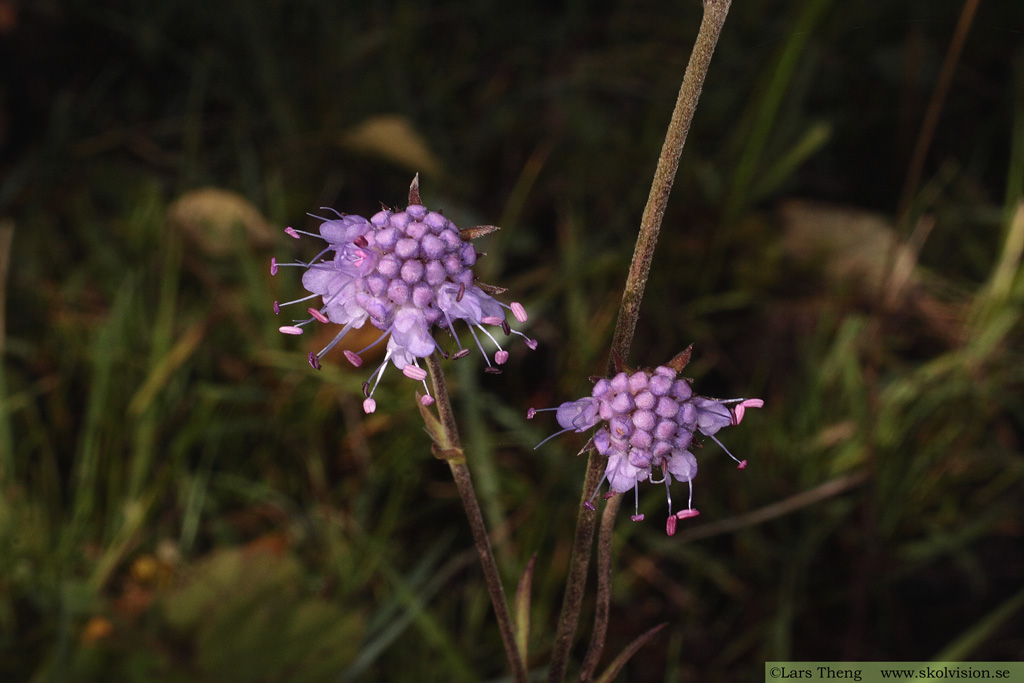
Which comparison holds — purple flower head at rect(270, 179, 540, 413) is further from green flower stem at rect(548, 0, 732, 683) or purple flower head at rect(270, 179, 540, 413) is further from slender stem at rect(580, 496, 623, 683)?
slender stem at rect(580, 496, 623, 683)

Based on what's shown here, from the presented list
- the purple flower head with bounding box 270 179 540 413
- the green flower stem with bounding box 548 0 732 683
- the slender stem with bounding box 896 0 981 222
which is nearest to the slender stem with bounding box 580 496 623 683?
the green flower stem with bounding box 548 0 732 683

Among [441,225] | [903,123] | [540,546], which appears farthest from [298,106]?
[441,225]

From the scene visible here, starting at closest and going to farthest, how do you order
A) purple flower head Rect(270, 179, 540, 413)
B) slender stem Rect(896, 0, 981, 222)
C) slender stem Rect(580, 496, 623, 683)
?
purple flower head Rect(270, 179, 540, 413)
slender stem Rect(580, 496, 623, 683)
slender stem Rect(896, 0, 981, 222)

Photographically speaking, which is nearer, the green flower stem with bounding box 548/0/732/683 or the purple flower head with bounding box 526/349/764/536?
the green flower stem with bounding box 548/0/732/683

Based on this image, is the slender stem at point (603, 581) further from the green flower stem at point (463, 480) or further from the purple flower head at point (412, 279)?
the purple flower head at point (412, 279)

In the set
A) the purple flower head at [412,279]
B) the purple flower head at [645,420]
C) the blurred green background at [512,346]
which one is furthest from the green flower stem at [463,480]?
the blurred green background at [512,346]

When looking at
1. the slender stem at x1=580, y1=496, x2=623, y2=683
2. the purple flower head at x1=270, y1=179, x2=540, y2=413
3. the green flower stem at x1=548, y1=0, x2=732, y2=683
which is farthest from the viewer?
the slender stem at x1=580, y1=496, x2=623, y2=683

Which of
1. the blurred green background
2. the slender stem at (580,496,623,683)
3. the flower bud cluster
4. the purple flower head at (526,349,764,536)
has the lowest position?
the slender stem at (580,496,623,683)

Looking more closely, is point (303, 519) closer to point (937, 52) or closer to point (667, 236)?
point (667, 236)
